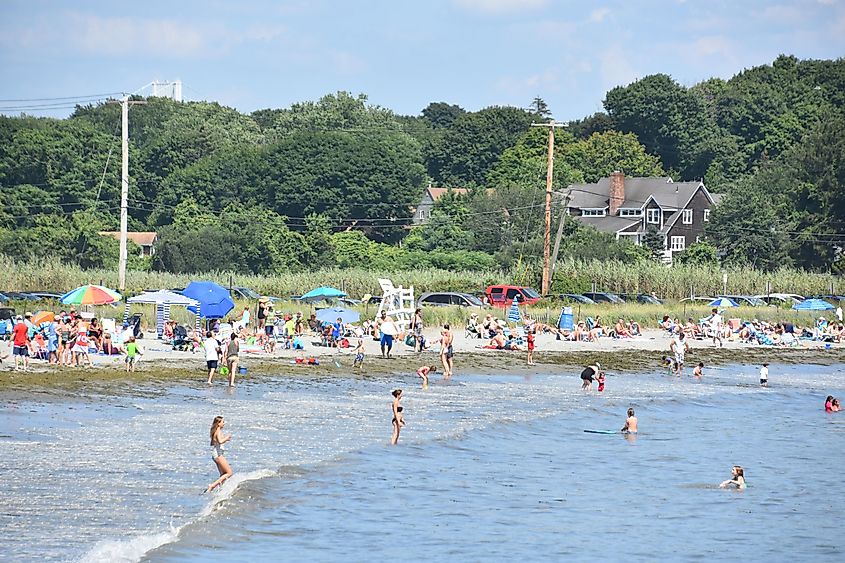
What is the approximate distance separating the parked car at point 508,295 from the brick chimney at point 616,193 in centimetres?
4696

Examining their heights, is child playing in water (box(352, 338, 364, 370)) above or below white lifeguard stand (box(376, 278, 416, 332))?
below

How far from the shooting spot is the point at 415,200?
327 ft

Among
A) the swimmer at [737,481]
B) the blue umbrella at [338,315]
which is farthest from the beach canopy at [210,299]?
the swimmer at [737,481]

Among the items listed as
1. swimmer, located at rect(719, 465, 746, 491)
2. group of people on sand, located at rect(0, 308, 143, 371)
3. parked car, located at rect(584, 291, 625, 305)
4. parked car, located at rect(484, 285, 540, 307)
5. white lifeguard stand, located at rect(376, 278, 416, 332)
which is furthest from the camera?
parked car, located at rect(584, 291, 625, 305)

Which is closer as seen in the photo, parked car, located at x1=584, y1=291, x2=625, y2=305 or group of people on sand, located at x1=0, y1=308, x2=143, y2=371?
group of people on sand, located at x1=0, y1=308, x2=143, y2=371

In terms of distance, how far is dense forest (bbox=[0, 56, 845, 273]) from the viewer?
3174 inches

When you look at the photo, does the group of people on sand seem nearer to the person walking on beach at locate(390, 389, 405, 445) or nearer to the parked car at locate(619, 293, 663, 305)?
the person walking on beach at locate(390, 389, 405, 445)

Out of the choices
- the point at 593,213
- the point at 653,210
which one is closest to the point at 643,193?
the point at 653,210

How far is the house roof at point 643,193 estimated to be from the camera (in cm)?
10094

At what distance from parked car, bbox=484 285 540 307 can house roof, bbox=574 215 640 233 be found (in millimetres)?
42183

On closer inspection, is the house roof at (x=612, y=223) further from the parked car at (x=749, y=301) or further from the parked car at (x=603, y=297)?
the parked car at (x=603, y=297)

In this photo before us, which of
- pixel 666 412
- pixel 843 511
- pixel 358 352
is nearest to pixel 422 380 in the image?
pixel 358 352

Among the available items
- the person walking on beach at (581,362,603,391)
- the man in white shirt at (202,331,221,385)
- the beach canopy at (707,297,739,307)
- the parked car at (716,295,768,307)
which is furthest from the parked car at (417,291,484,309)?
the man in white shirt at (202,331,221,385)

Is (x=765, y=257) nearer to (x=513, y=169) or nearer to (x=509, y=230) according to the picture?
(x=509, y=230)
